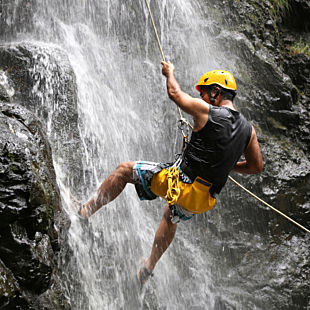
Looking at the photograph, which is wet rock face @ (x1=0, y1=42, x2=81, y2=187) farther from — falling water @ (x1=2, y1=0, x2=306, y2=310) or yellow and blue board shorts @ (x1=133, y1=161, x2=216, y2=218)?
yellow and blue board shorts @ (x1=133, y1=161, x2=216, y2=218)

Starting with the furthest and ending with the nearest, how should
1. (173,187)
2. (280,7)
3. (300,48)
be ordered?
(280,7) → (300,48) → (173,187)

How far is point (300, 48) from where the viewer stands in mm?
8211

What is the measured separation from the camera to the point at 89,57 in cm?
677

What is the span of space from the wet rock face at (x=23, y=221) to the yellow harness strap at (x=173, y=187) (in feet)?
3.44

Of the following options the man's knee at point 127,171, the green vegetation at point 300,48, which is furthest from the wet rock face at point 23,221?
the green vegetation at point 300,48

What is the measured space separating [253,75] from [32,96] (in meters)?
4.36

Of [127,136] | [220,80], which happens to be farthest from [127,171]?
[127,136]

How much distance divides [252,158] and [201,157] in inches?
28.1

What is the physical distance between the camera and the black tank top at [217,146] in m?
3.24

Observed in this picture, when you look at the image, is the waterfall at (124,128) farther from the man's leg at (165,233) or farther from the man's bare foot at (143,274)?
the man's leg at (165,233)

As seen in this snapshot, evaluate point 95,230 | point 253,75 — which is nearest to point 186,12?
point 253,75

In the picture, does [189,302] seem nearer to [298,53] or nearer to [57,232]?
[57,232]

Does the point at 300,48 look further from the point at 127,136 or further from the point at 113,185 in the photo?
the point at 113,185

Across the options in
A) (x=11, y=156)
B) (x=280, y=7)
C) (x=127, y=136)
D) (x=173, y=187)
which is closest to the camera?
(x=11, y=156)
